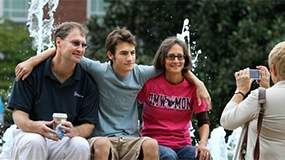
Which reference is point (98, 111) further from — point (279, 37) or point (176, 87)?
point (279, 37)

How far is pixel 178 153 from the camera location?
430 centimetres

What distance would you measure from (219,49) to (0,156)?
6181mm

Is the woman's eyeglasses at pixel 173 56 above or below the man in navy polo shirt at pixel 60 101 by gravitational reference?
above

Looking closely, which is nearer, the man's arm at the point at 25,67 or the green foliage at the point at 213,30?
the man's arm at the point at 25,67

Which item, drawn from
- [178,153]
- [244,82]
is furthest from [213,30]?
[244,82]

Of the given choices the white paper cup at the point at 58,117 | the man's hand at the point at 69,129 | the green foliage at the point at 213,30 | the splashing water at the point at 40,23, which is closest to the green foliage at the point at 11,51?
the green foliage at the point at 213,30

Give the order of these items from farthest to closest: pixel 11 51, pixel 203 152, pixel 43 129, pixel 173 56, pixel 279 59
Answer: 1. pixel 11 51
2. pixel 173 56
3. pixel 203 152
4. pixel 43 129
5. pixel 279 59

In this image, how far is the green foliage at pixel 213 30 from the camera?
29.2 ft

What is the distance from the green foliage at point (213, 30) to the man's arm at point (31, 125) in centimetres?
459

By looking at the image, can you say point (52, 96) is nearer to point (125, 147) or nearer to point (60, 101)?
point (60, 101)

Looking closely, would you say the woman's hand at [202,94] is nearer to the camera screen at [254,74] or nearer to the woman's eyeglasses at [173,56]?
the woman's eyeglasses at [173,56]

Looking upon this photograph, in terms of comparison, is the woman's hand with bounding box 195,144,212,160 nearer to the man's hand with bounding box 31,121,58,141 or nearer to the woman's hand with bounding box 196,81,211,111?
the woman's hand with bounding box 196,81,211,111

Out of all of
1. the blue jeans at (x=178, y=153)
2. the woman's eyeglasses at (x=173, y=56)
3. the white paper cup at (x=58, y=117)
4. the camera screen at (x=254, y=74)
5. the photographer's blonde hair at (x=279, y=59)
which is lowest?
the blue jeans at (x=178, y=153)

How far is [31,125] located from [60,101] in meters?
0.32
